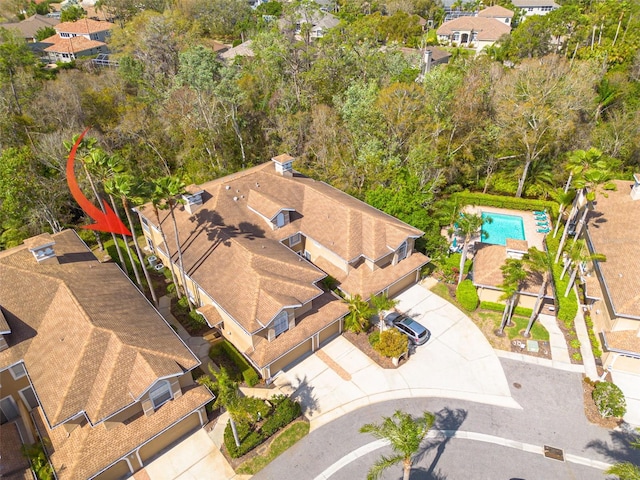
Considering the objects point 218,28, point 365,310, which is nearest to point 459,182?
point 365,310

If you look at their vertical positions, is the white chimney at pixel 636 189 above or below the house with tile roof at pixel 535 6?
below

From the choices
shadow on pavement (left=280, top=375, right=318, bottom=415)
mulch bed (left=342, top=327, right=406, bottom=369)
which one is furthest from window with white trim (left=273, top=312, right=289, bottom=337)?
mulch bed (left=342, top=327, right=406, bottom=369)

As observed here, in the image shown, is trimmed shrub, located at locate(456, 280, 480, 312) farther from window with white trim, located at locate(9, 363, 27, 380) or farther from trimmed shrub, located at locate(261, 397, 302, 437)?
window with white trim, located at locate(9, 363, 27, 380)

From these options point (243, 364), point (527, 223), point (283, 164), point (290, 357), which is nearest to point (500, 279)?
point (527, 223)

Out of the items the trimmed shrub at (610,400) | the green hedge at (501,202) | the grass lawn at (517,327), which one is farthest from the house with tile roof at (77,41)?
the trimmed shrub at (610,400)

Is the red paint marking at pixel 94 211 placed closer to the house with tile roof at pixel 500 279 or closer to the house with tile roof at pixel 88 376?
the house with tile roof at pixel 88 376

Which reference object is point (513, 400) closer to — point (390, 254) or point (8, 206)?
point (390, 254)
